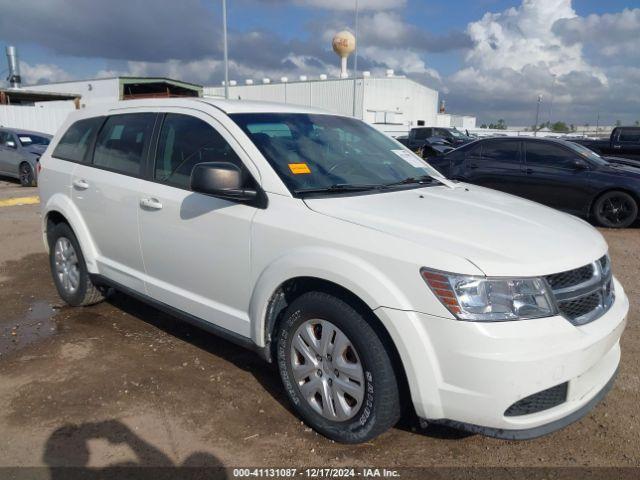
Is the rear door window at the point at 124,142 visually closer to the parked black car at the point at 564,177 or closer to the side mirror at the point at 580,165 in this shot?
the parked black car at the point at 564,177

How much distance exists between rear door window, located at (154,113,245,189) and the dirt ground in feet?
4.36

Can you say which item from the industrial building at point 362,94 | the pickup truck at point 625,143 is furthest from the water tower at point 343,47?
the pickup truck at point 625,143

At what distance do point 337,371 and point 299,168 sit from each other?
1197 mm

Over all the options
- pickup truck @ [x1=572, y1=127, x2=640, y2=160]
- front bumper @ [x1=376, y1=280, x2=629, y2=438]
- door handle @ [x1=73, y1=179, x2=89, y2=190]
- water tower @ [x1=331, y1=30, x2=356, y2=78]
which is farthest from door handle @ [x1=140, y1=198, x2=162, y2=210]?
water tower @ [x1=331, y1=30, x2=356, y2=78]

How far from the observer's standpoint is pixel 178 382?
11.4 ft

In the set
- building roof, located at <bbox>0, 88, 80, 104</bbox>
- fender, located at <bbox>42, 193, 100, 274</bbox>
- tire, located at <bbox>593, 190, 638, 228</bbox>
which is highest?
building roof, located at <bbox>0, 88, 80, 104</bbox>

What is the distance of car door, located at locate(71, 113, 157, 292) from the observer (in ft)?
12.5

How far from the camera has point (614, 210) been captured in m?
8.65

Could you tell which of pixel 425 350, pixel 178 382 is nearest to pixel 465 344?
pixel 425 350

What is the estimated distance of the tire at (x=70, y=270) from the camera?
456 centimetres

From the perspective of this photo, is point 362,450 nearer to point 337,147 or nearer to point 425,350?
point 425,350

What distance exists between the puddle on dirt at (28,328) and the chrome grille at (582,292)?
3.81 metres

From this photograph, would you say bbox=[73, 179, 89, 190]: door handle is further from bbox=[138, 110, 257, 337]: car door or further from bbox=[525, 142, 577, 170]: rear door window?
bbox=[525, 142, 577, 170]: rear door window

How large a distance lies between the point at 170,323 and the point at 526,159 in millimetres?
7191
